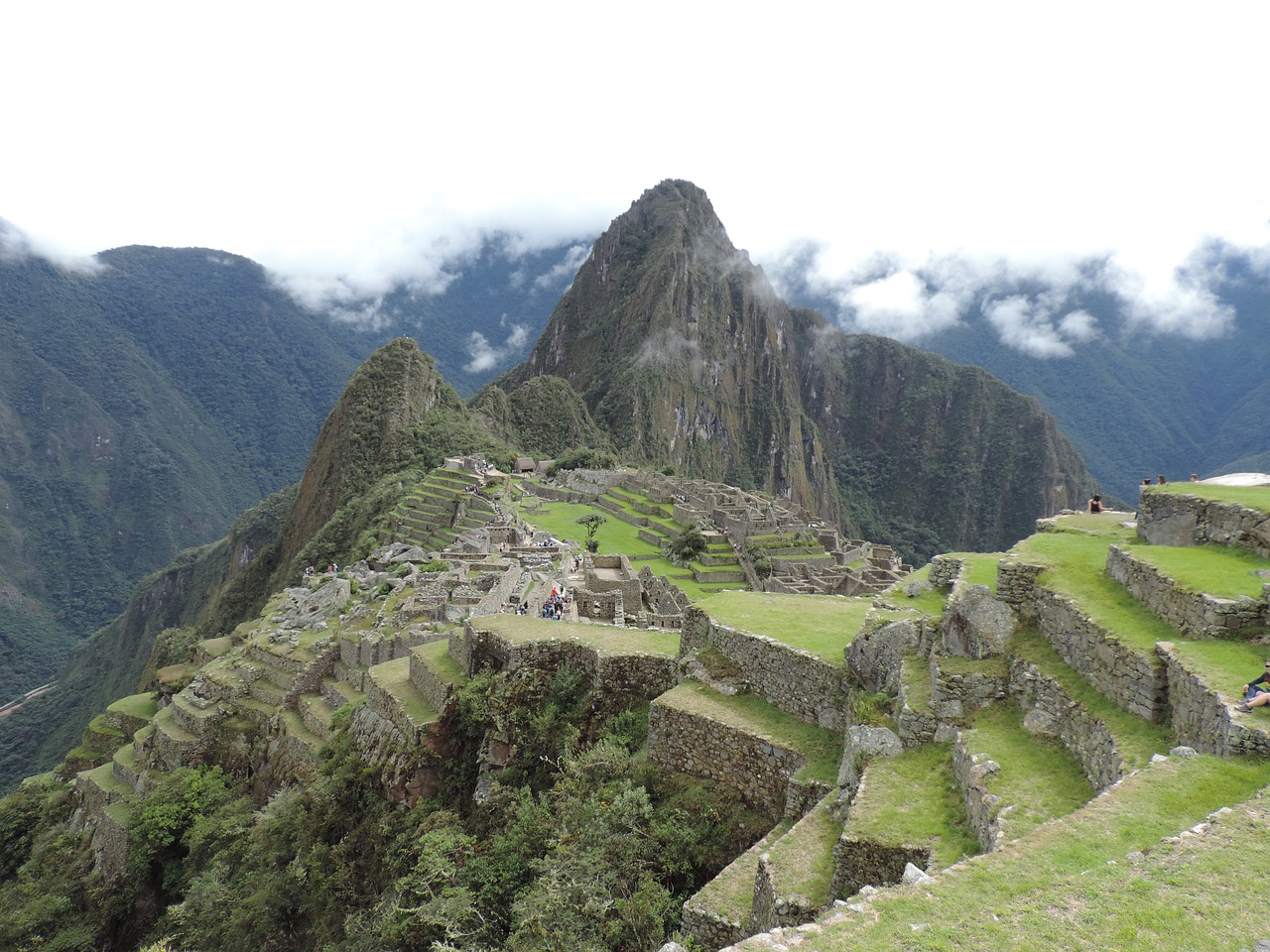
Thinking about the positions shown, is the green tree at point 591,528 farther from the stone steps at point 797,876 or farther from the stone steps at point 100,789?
the stone steps at point 797,876

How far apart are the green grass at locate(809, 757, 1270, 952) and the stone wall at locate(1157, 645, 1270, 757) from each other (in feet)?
0.40

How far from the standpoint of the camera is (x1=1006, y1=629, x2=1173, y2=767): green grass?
522cm

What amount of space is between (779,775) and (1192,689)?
4.07m

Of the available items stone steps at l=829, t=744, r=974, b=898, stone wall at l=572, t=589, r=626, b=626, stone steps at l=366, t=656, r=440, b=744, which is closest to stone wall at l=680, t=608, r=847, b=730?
stone steps at l=829, t=744, r=974, b=898

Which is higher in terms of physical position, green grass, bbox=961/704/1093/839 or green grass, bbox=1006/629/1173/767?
green grass, bbox=1006/629/1173/767

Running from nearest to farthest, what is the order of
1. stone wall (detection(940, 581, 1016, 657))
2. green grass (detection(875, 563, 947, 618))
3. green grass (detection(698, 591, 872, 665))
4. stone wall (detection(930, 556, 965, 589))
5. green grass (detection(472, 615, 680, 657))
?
1. stone wall (detection(940, 581, 1016, 657))
2. green grass (detection(875, 563, 947, 618))
3. green grass (detection(698, 591, 872, 665))
4. stone wall (detection(930, 556, 965, 589))
5. green grass (detection(472, 615, 680, 657))

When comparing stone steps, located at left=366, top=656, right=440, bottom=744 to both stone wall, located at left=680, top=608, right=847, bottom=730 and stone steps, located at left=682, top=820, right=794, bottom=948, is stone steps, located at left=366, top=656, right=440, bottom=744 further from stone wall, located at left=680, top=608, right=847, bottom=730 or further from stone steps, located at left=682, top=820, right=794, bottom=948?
stone steps, located at left=682, top=820, right=794, bottom=948

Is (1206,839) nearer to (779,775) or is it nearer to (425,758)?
(779,775)

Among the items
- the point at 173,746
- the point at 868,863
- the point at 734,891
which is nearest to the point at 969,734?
the point at 868,863

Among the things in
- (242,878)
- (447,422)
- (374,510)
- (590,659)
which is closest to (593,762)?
(590,659)

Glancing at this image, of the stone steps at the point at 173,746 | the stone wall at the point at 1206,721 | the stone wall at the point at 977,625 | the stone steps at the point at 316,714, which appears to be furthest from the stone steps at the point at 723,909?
the stone steps at the point at 173,746

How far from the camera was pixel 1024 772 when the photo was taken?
5738mm

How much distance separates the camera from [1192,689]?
505 centimetres

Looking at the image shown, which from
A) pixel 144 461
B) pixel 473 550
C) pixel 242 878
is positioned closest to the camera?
pixel 242 878
